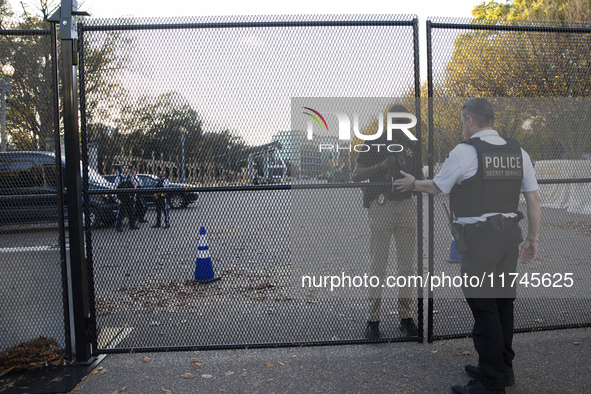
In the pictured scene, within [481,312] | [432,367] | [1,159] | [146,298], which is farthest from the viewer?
[146,298]

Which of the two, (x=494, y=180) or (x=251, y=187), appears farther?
(x=251, y=187)

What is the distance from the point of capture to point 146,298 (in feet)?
12.3

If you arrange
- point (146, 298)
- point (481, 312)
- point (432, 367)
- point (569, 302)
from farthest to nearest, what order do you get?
point (569, 302), point (146, 298), point (432, 367), point (481, 312)

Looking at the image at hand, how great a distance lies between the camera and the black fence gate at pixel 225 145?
3.27 meters

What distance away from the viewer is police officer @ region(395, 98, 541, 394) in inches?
106

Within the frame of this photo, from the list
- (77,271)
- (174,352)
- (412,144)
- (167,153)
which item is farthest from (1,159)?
(412,144)

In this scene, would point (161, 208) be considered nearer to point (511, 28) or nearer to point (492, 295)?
point (492, 295)

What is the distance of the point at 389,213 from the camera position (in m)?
3.55

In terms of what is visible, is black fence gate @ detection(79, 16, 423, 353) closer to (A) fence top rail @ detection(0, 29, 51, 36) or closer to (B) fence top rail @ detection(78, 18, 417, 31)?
(B) fence top rail @ detection(78, 18, 417, 31)

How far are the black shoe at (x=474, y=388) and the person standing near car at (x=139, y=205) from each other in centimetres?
262

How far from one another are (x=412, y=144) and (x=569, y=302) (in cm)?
232

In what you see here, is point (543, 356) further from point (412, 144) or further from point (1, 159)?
point (1, 159)

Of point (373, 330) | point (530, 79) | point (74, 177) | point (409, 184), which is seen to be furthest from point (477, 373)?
point (74, 177)

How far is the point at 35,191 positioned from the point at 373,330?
10.1 ft
